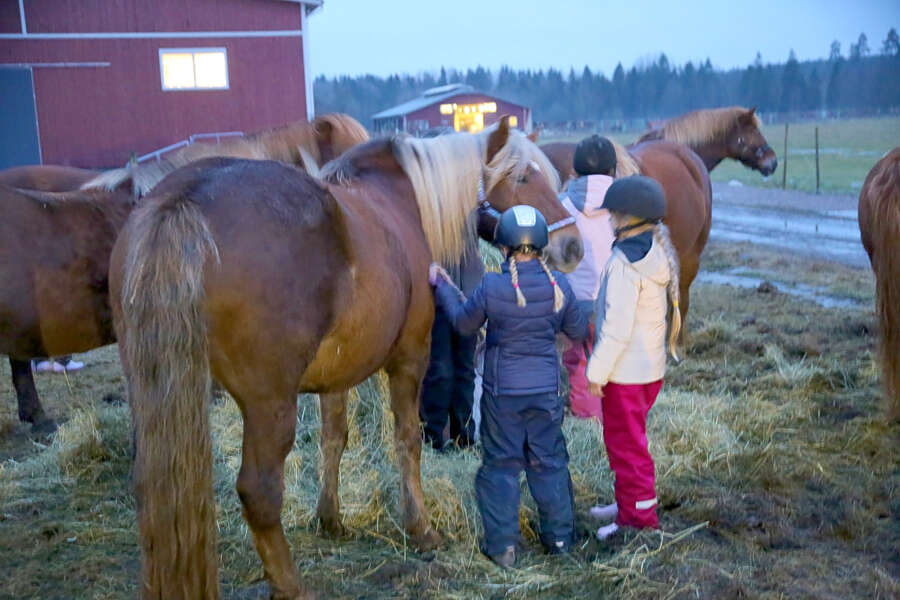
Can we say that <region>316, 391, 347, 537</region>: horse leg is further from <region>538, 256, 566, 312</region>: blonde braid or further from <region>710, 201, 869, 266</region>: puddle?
<region>710, 201, 869, 266</region>: puddle

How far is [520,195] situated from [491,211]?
17cm

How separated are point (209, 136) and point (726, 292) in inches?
501

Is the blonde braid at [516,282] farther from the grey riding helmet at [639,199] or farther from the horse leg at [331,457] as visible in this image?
the horse leg at [331,457]

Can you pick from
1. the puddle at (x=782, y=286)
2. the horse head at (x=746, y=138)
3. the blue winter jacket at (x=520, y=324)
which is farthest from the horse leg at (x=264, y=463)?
the horse head at (x=746, y=138)

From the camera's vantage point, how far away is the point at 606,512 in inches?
140

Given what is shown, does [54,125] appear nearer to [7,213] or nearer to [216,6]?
[216,6]

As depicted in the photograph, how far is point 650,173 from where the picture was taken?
6258 millimetres

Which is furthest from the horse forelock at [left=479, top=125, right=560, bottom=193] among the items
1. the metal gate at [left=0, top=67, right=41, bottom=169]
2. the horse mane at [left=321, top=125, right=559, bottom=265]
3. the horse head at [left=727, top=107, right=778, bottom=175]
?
the metal gate at [left=0, top=67, right=41, bottom=169]

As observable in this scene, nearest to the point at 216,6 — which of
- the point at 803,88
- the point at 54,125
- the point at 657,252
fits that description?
the point at 54,125

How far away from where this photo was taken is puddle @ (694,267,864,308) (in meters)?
7.77

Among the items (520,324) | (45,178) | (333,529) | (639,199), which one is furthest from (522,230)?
(45,178)

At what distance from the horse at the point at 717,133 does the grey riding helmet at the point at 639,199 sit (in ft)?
16.9

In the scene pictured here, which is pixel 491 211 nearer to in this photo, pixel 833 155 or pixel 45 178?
pixel 45 178

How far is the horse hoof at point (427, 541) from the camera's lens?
3.38 metres
